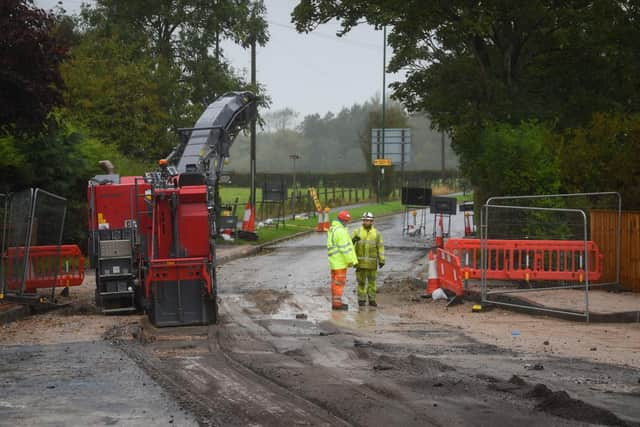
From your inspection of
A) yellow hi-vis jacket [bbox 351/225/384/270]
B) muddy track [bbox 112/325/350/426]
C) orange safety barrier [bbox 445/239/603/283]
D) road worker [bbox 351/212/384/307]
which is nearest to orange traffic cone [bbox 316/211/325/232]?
orange safety barrier [bbox 445/239/603/283]

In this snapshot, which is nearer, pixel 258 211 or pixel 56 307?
pixel 56 307

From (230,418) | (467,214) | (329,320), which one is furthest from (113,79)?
(230,418)

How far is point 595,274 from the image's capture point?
58.6ft

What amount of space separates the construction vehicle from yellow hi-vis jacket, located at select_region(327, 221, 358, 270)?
7.24 ft

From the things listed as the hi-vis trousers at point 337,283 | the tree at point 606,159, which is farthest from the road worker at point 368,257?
the tree at point 606,159

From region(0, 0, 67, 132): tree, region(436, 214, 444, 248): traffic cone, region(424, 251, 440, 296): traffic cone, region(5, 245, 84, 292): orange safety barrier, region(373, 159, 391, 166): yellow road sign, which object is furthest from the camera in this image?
region(373, 159, 391, 166): yellow road sign

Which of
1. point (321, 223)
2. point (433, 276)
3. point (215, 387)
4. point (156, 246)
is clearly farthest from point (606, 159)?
point (321, 223)

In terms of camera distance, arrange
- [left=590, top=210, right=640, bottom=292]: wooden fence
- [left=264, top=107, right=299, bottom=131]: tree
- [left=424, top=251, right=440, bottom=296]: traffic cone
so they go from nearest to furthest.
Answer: [left=590, top=210, right=640, bottom=292]: wooden fence → [left=424, top=251, right=440, bottom=296]: traffic cone → [left=264, top=107, right=299, bottom=131]: tree

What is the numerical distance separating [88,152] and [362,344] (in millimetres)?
15195

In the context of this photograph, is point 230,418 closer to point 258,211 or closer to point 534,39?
point 534,39

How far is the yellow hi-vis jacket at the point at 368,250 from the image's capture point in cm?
1775

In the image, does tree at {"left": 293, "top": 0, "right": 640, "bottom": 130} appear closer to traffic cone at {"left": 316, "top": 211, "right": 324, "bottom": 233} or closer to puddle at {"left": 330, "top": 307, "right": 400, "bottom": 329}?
puddle at {"left": 330, "top": 307, "right": 400, "bottom": 329}

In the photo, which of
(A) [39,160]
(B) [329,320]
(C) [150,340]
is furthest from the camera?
(A) [39,160]

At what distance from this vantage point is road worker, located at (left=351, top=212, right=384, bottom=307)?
58.3ft
